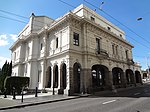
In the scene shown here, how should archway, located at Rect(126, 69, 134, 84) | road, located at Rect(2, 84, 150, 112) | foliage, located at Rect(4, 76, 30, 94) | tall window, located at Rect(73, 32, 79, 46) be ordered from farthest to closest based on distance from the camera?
1. archway, located at Rect(126, 69, 134, 84)
2. tall window, located at Rect(73, 32, 79, 46)
3. foliage, located at Rect(4, 76, 30, 94)
4. road, located at Rect(2, 84, 150, 112)

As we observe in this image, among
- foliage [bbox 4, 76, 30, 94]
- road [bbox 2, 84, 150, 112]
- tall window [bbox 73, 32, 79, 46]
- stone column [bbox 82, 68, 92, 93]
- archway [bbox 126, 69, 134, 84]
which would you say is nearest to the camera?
road [bbox 2, 84, 150, 112]

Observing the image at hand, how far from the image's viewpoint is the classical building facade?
17.3 m

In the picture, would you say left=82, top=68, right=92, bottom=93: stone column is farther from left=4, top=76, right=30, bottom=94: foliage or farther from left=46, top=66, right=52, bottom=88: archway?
left=4, top=76, right=30, bottom=94: foliage

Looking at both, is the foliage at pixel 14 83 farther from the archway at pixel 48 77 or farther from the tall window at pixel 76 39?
the tall window at pixel 76 39

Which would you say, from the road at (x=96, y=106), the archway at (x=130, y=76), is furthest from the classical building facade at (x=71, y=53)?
the road at (x=96, y=106)

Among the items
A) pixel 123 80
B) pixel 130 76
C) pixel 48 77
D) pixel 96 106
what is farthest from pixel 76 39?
pixel 130 76

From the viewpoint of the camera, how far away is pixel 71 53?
655 inches

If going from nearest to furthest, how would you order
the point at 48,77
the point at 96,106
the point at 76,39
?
the point at 96,106, the point at 76,39, the point at 48,77

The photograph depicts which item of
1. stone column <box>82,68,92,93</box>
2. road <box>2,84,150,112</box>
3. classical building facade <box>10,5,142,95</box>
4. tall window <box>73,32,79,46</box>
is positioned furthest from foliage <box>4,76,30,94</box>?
road <box>2,84,150,112</box>

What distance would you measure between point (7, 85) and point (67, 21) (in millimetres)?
12249

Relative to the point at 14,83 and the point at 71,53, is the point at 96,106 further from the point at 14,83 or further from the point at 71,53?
the point at 14,83

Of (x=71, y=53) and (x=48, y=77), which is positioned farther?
(x=48, y=77)

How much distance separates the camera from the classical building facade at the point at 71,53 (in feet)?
56.6

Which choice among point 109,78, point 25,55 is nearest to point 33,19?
point 25,55
